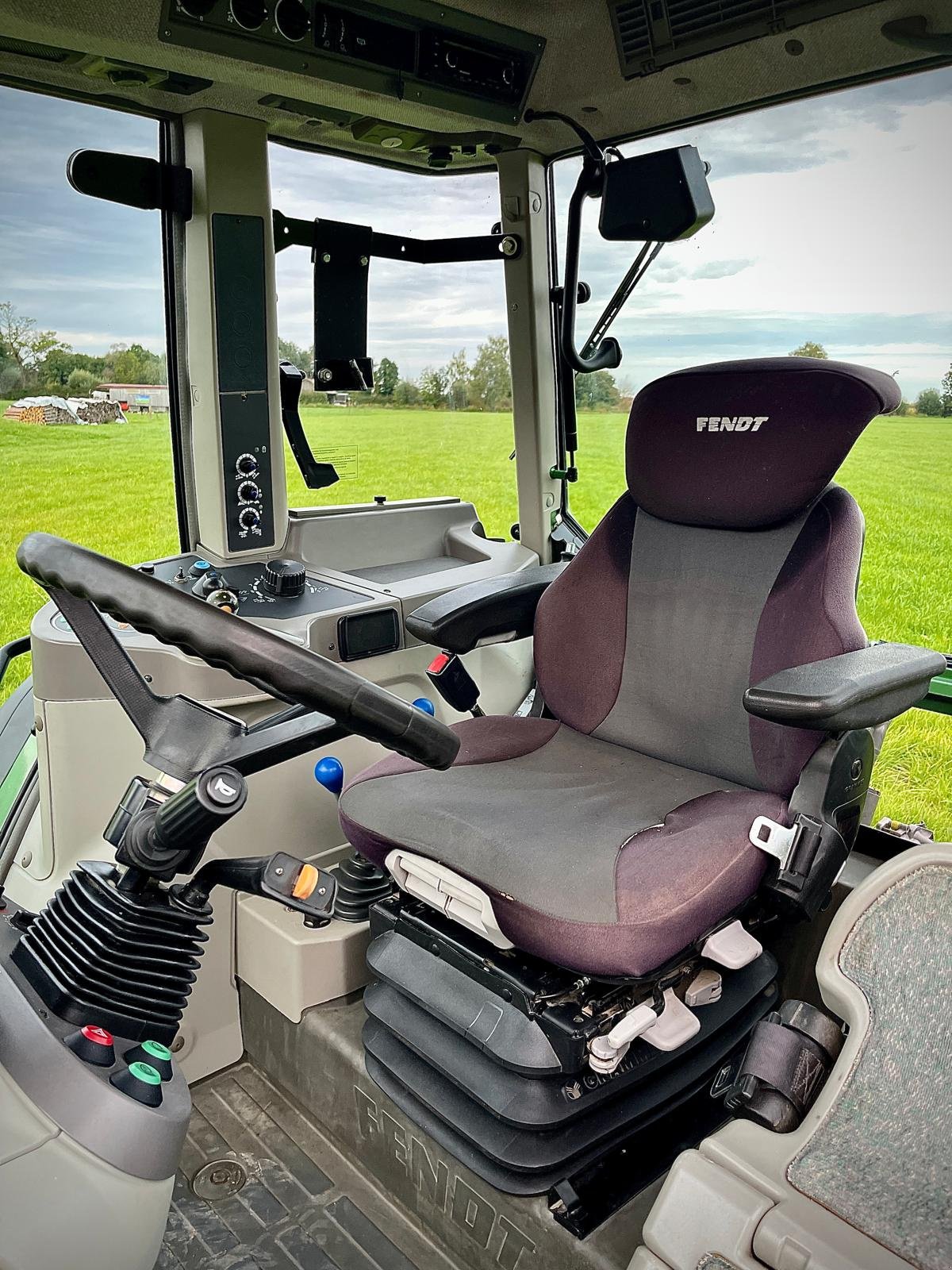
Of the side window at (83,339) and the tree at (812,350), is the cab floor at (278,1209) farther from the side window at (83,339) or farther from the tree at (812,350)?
the tree at (812,350)

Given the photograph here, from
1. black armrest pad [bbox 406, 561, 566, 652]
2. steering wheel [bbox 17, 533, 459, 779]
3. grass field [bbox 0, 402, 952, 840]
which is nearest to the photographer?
steering wheel [bbox 17, 533, 459, 779]

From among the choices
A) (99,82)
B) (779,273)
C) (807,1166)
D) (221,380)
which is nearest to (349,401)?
(221,380)

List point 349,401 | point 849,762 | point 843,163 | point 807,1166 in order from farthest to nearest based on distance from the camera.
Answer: point 349,401
point 843,163
point 849,762
point 807,1166

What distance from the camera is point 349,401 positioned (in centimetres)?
250

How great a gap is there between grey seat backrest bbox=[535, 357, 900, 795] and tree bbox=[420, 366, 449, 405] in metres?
0.85

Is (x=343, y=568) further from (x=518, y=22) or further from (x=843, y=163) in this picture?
(x=843, y=163)

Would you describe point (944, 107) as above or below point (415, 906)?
above

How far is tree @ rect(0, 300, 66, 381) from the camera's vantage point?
2.21 meters

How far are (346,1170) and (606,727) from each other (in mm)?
927

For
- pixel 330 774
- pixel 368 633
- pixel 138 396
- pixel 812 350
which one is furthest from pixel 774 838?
pixel 138 396

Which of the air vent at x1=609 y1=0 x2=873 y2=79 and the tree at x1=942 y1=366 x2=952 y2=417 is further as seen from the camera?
the tree at x1=942 y1=366 x2=952 y2=417

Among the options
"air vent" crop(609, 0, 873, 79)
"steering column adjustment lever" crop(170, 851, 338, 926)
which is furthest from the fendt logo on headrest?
"steering column adjustment lever" crop(170, 851, 338, 926)

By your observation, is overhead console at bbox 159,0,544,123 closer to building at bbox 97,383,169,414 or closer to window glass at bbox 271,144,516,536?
window glass at bbox 271,144,516,536

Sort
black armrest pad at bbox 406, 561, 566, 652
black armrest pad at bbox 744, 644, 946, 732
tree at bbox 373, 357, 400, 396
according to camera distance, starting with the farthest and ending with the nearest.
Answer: tree at bbox 373, 357, 400, 396
black armrest pad at bbox 406, 561, 566, 652
black armrest pad at bbox 744, 644, 946, 732
